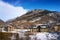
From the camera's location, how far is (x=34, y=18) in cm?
479

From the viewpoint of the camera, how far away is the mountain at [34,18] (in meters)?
4.50

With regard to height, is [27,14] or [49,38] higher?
[27,14]

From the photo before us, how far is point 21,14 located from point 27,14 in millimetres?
162

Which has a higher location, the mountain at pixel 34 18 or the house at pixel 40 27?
the mountain at pixel 34 18

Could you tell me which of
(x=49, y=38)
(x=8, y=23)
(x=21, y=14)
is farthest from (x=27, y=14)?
(x=49, y=38)

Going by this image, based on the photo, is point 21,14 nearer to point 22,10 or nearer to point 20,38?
point 22,10

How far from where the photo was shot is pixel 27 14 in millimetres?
4516

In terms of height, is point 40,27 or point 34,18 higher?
point 34,18

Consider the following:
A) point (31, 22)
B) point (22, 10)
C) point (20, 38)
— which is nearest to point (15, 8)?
point (22, 10)

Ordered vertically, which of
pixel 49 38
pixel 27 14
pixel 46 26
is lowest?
pixel 49 38

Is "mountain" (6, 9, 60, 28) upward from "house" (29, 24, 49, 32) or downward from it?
upward

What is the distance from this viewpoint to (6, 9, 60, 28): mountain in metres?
4.50

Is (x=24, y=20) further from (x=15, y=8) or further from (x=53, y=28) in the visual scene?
(x=53, y=28)

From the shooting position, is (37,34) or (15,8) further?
(15,8)
